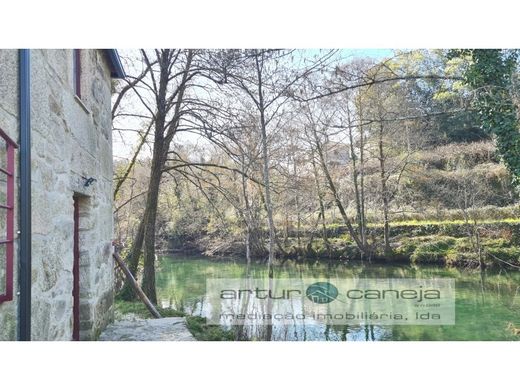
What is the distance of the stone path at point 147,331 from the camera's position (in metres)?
3.03

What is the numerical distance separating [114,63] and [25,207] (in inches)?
88.0

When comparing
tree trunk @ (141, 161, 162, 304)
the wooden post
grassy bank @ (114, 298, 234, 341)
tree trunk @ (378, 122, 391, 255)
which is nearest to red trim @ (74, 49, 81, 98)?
the wooden post

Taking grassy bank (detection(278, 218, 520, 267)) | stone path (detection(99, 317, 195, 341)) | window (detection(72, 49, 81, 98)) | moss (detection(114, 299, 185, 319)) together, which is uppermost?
A: window (detection(72, 49, 81, 98))

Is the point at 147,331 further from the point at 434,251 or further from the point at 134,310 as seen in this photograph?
the point at 434,251

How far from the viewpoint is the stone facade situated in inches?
67.7

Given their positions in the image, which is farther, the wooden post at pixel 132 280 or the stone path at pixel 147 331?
the wooden post at pixel 132 280

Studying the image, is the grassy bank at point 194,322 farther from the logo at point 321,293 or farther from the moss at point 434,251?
the moss at point 434,251

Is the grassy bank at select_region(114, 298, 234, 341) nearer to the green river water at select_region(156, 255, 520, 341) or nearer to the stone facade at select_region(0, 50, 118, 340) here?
the green river water at select_region(156, 255, 520, 341)

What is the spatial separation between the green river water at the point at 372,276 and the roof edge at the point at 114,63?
9.36 ft

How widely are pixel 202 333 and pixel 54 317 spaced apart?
7.05ft

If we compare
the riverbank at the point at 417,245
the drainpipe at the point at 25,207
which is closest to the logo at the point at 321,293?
the riverbank at the point at 417,245

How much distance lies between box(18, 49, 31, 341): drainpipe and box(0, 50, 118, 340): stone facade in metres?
0.03
